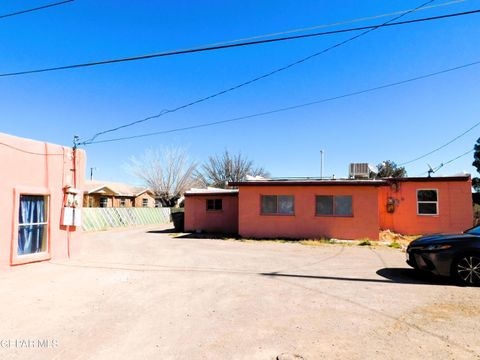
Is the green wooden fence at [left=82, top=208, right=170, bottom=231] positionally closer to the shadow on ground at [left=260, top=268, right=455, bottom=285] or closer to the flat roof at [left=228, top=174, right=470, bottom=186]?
the flat roof at [left=228, top=174, right=470, bottom=186]

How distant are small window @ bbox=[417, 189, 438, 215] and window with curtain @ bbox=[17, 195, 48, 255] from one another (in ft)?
53.9

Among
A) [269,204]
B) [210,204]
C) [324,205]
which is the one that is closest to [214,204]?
[210,204]

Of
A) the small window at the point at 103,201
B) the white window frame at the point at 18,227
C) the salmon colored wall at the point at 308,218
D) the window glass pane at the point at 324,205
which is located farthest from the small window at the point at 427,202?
the small window at the point at 103,201

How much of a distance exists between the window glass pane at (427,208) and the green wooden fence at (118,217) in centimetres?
2085

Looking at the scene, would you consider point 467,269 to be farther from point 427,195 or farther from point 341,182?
point 427,195

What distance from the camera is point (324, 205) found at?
16312 mm

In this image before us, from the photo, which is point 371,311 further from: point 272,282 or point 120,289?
point 120,289

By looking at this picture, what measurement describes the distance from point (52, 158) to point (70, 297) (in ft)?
16.9

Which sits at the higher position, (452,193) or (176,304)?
(452,193)

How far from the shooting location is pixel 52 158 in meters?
10.0

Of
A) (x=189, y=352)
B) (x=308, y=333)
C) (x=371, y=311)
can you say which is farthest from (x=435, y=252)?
Result: (x=189, y=352)

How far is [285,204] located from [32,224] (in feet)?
35.4

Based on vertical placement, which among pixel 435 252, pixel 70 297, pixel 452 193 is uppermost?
pixel 452 193

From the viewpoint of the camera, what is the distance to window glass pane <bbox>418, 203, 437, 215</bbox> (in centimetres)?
1720
